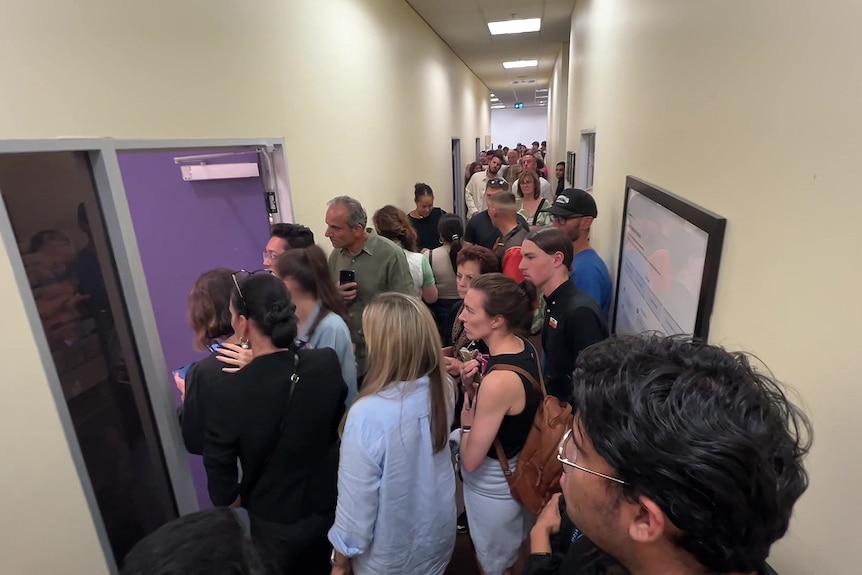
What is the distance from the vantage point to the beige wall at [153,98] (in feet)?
4.40

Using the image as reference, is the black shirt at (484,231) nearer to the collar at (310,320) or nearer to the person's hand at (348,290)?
the person's hand at (348,290)

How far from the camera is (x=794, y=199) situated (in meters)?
0.84

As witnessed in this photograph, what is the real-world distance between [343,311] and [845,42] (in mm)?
2022

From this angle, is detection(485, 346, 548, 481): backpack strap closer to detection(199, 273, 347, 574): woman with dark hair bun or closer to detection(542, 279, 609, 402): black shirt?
detection(542, 279, 609, 402): black shirt

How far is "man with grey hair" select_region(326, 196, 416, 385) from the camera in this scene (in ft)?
9.00

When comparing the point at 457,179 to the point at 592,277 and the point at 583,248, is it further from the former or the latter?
the point at 592,277

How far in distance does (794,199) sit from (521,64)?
12.1 metres

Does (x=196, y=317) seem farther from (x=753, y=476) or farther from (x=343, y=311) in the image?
(x=753, y=476)

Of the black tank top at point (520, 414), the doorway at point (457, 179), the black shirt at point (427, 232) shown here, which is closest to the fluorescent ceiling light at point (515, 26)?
the doorway at point (457, 179)

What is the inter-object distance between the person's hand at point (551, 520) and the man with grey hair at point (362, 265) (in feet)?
5.46

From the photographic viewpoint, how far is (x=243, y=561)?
78 cm

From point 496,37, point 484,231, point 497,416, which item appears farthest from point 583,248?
point 496,37

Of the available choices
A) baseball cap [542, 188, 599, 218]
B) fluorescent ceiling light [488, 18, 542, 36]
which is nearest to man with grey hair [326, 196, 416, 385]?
baseball cap [542, 188, 599, 218]

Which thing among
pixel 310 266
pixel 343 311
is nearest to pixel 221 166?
pixel 310 266
